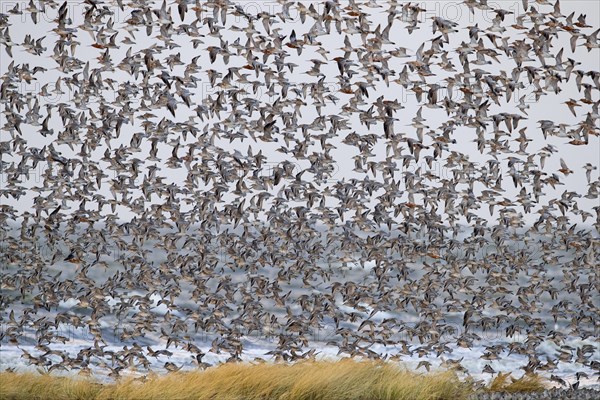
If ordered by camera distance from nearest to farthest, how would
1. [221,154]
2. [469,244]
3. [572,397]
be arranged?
[572,397] < [221,154] < [469,244]

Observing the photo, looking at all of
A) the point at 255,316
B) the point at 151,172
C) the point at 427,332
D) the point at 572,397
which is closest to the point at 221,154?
the point at 151,172

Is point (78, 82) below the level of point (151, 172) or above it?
above

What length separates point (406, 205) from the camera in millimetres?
30562

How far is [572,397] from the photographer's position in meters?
21.9

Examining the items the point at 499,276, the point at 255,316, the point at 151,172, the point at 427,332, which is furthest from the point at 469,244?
the point at 151,172

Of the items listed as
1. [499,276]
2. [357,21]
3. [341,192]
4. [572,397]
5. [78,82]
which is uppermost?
[357,21]

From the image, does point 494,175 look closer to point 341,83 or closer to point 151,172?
point 341,83

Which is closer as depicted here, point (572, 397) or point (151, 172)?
point (572, 397)

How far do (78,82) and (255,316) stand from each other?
8058 mm

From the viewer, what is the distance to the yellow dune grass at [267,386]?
19719mm

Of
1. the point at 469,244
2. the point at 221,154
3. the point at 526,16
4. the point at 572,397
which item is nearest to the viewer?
the point at 572,397

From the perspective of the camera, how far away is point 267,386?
65.8ft

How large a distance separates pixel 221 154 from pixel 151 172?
2.66 meters

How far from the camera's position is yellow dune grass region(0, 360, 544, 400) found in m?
19.7
